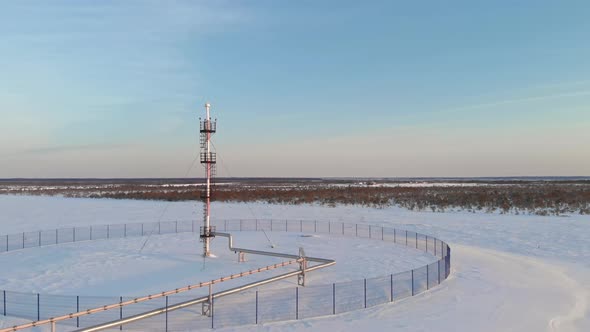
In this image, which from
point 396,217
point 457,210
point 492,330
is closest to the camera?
point 492,330

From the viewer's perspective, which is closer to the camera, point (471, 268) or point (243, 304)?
point (243, 304)

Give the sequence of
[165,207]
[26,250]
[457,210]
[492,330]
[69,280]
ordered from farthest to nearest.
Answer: [165,207]
[457,210]
[26,250]
[69,280]
[492,330]

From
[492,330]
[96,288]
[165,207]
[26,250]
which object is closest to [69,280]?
[96,288]

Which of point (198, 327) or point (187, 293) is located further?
point (187, 293)

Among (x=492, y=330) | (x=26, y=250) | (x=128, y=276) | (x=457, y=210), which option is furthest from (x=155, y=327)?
(x=457, y=210)

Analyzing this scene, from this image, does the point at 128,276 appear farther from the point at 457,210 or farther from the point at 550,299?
the point at 457,210

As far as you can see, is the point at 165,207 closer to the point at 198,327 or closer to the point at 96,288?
the point at 96,288
